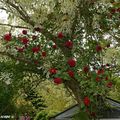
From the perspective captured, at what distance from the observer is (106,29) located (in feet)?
24.6

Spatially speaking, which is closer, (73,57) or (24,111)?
(73,57)

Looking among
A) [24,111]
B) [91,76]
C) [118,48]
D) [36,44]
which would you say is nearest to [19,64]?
[36,44]

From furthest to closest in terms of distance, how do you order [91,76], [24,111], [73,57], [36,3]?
[24,111] → [36,3] → [73,57] → [91,76]

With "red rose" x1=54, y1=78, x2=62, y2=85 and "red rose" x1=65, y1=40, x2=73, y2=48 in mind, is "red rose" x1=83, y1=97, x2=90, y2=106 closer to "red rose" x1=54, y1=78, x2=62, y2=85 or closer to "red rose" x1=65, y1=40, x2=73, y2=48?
"red rose" x1=54, y1=78, x2=62, y2=85

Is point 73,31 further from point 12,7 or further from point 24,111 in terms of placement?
point 24,111

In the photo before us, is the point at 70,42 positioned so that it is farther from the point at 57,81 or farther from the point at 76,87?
the point at 57,81

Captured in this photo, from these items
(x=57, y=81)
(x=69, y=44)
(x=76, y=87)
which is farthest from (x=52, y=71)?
(x=69, y=44)

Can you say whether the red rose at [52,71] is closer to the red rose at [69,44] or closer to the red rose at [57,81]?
the red rose at [57,81]

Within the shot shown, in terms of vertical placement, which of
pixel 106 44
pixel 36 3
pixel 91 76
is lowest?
pixel 91 76

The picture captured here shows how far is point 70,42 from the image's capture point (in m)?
6.80

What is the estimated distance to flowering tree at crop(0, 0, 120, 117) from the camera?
6.42 meters

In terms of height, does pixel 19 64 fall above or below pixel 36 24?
below

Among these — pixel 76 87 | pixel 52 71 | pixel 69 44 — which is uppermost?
pixel 69 44

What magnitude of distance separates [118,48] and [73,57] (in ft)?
5.30
